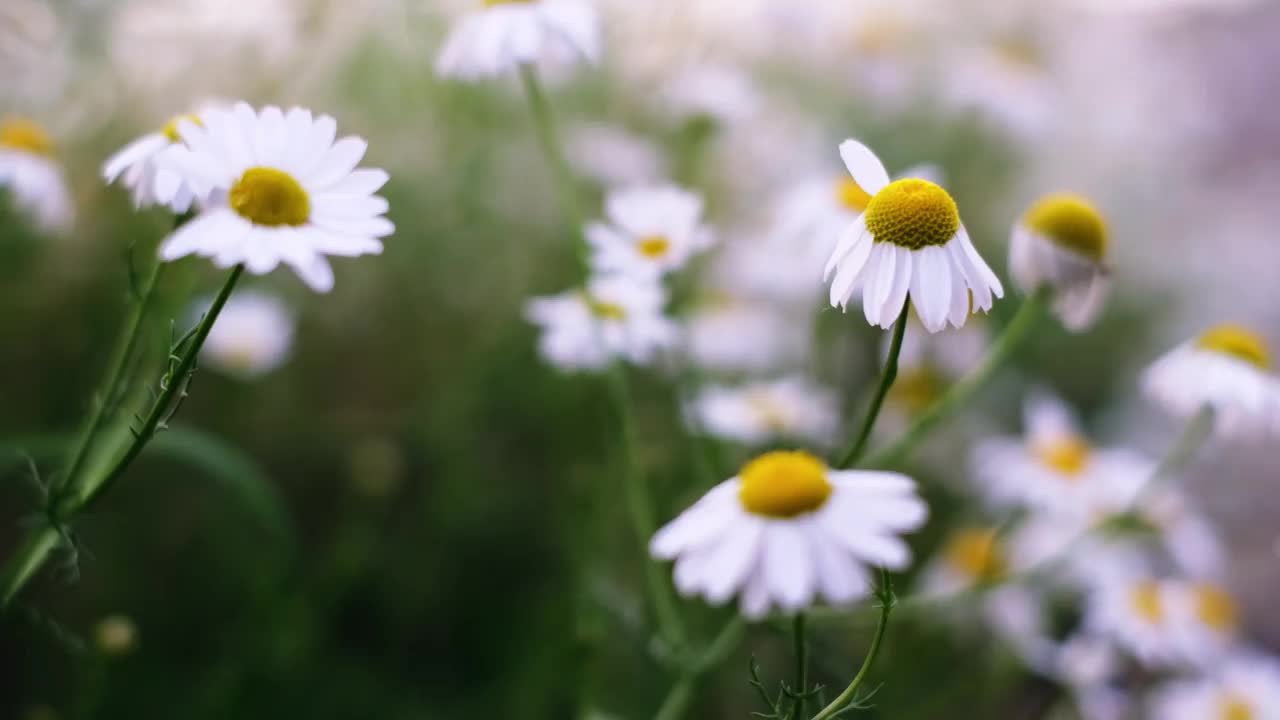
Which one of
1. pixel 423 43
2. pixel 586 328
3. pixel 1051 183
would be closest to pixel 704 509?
pixel 586 328

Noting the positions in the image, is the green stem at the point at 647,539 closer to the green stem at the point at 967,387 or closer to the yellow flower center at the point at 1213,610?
the green stem at the point at 967,387

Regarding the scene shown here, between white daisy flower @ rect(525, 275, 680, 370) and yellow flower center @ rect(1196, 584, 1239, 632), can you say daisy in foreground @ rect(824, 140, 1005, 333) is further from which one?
yellow flower center @ rect(1196, 584, 1239, 632)

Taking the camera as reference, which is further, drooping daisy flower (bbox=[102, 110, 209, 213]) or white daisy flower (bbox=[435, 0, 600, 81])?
white daisy flower (bbox=[435, 0, 600, 81])

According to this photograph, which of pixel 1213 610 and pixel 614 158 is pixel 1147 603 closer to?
pixel 1213 610

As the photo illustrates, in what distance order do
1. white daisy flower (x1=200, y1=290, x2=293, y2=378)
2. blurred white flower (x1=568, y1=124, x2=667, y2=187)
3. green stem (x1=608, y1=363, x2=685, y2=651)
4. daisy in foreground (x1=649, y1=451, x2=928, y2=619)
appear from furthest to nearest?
blurred white flower (x1=568, y1=124, x2=667, y2=187) < white daisy flower (x1=200, y1=290, x2=293, y2=378) < green stem (x1=608, y1=363, x2=685, y2=651) < daisy in foreground (x1=649, y1=451, x2=928, y2=619)

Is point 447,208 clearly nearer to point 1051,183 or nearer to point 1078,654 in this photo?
point 1078,654

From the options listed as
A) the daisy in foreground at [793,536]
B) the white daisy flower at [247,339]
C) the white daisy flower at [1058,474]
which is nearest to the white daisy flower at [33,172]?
the white daisy flower at [247,339]

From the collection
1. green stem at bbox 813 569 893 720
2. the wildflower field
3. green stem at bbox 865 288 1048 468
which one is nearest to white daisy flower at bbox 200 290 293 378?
the wildflower field
